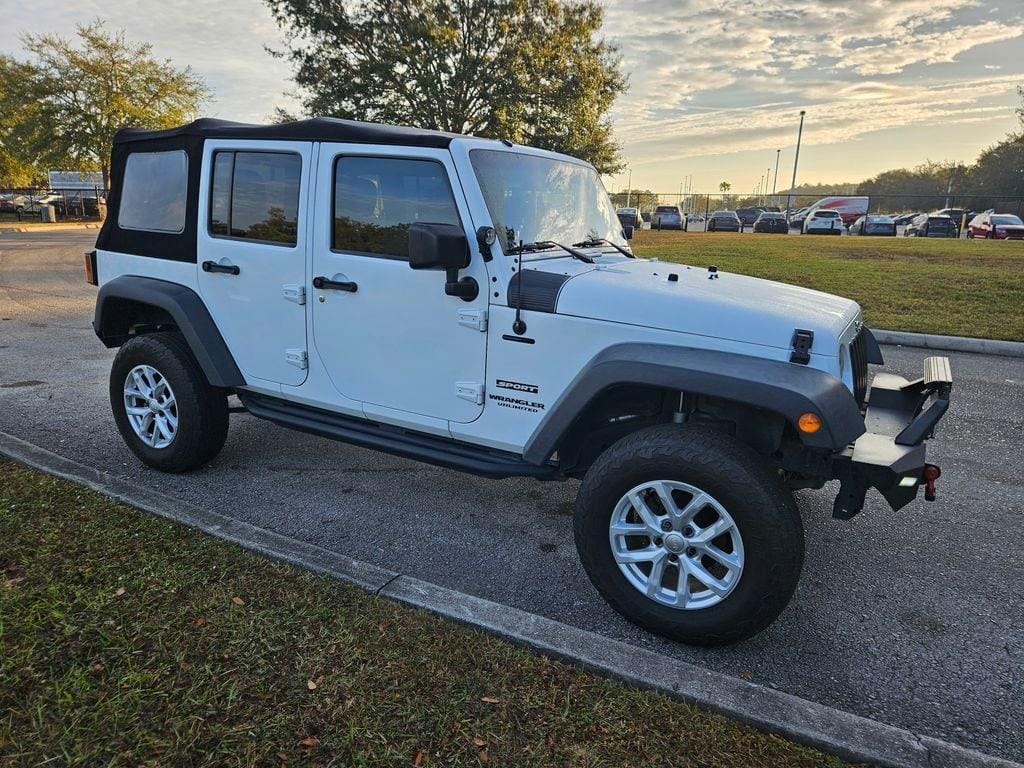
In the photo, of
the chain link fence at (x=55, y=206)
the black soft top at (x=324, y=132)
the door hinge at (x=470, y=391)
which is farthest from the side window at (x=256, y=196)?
the chain link fence at (x=55, y=206)

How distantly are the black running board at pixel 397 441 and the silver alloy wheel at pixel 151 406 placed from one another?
1.40 feet

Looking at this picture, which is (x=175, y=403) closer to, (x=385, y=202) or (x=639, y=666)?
(x=385, y=202)

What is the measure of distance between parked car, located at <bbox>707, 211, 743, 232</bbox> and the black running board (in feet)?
125

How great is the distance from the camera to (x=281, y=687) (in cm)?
236

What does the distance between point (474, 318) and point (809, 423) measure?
1.51 metres

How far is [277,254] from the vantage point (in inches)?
148

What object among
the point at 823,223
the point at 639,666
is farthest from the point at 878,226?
the point at 639,666

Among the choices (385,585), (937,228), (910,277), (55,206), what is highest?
(937,228)

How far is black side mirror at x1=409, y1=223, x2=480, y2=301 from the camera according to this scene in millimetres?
2889

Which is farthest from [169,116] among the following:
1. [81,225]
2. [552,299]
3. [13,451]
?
[552,299]

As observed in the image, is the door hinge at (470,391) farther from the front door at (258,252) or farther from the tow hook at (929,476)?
the tow hook at (929,476)

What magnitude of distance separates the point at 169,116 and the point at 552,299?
129ft

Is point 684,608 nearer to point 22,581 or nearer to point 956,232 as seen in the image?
point 22,581

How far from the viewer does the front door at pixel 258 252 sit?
3.72 metres
